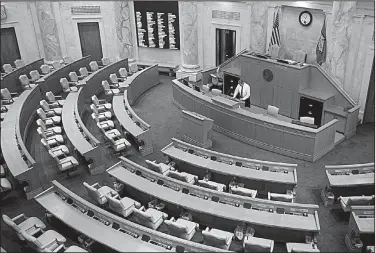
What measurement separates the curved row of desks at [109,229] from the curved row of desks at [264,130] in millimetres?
5154

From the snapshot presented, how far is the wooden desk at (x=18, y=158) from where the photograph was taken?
9.34 m

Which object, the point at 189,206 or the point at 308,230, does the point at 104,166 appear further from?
the point at 308,230

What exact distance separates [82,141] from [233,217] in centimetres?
520

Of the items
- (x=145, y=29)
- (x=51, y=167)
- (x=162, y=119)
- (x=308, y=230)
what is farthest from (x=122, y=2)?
(x=308, y=230)

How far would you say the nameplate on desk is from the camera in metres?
11.8

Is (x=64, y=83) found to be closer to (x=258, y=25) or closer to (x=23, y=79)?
(x=23, y=79)

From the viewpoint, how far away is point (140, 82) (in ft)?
52.1

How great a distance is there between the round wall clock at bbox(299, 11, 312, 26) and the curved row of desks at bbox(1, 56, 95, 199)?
31.3ft

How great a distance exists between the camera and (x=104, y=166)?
424 inches

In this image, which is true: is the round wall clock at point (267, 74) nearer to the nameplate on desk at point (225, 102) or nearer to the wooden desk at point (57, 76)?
the nameplate on desk at point (225, 102)

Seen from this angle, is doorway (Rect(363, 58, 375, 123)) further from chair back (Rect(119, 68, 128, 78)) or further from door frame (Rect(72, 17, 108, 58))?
door frame (Rect(72, 17, 108, 58))

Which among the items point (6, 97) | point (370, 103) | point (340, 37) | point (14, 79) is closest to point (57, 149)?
point (6, 97)

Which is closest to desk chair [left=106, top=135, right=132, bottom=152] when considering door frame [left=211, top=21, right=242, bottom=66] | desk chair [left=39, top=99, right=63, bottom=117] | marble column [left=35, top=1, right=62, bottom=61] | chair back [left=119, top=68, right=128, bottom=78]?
desk chair [left=39, top=99, right=63, bottom=117]

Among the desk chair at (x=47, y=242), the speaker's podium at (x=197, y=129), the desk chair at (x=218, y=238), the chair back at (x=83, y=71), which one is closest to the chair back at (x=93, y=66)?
the chair back at (x=83, y=71)
